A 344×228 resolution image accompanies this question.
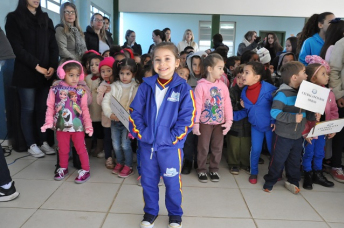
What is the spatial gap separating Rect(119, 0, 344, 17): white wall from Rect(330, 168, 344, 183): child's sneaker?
20.1 ft

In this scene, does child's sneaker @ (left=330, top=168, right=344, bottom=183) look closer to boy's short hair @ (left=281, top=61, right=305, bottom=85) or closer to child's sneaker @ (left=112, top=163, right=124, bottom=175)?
boy's short hair @ (left=281, top=61, right=305, bottom=85)

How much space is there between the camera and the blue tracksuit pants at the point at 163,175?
5.73 ft

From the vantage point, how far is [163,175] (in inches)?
69.5

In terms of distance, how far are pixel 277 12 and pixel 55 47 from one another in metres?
6.76

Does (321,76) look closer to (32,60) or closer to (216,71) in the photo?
(216,71)

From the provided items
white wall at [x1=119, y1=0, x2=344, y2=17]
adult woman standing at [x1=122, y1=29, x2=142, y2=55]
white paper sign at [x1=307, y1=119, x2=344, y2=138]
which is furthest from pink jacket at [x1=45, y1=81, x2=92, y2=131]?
white wall at [x1=119, y1=0, x2=344, y2=17]

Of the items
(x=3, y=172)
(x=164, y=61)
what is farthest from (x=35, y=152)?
(x=164, y=61)

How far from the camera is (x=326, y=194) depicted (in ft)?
7.66

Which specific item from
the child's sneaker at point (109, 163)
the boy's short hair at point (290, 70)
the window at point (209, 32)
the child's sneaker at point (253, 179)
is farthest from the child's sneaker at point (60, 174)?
the window at point (209, 32)

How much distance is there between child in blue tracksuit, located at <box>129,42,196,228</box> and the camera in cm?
172

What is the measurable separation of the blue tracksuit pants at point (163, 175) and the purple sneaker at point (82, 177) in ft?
2.77

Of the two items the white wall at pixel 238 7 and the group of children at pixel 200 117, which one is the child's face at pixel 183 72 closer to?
the group of children at pixel 200 117

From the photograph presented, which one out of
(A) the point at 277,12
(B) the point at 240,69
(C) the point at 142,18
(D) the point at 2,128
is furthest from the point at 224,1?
(D) the point at 2,128

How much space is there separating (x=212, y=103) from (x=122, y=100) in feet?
2.68
